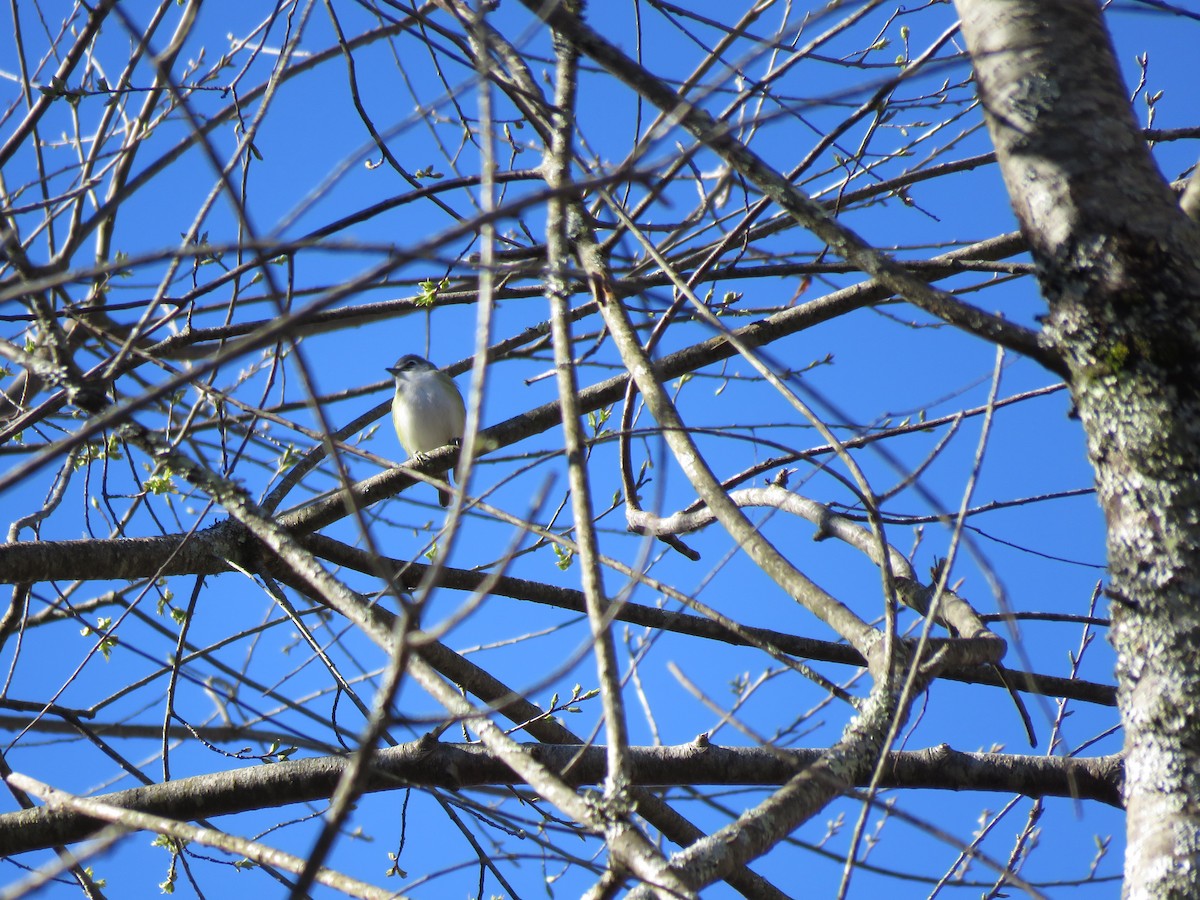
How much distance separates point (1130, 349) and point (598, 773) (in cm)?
172

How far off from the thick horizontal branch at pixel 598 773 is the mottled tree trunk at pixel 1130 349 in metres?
1.28

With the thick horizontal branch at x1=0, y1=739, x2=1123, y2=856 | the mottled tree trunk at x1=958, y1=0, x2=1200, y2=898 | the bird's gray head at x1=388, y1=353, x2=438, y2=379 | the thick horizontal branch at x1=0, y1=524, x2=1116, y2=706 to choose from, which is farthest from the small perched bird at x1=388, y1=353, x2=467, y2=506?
the mottled tree trunk at x1=958, y1=0, x2=1200, y2=898

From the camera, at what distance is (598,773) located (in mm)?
2734

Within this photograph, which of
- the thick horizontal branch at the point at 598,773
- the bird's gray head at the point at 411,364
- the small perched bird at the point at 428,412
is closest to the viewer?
the thick horizontal branch at the point at 598,773

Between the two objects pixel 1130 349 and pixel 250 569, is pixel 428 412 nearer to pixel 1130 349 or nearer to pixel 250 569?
pixel 250 569

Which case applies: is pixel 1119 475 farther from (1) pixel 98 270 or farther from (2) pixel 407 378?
(2) pixel 407 378

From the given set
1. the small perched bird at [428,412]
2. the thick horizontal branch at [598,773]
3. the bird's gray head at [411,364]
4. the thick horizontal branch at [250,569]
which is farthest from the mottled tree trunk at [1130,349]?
the bird's gray head at [411,364]

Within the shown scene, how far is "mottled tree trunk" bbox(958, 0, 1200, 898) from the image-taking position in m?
1.36

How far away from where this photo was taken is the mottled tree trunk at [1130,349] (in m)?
1.36

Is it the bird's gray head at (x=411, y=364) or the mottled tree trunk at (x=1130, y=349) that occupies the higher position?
the bird's gray head at (x=411, y=364)

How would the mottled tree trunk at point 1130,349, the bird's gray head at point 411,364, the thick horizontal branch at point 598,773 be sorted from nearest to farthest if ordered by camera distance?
the mottled tree trunk at point 1130,349 → the thick horizontal branch at point 598,773 → the bird's gray head at point 411,364

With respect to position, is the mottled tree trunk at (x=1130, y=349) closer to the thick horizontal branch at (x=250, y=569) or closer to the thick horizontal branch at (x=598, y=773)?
the thick horizontal branch at (x=598, y=773)

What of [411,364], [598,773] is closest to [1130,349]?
[598,773]

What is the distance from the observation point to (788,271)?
3211 millimetres
